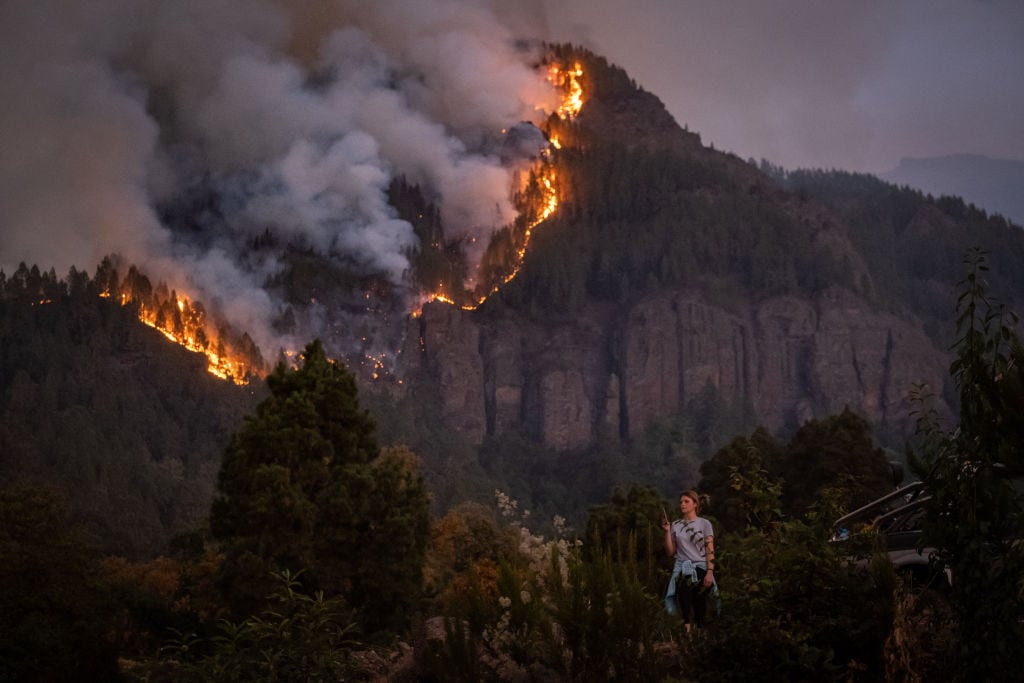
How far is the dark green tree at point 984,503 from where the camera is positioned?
6.46 m

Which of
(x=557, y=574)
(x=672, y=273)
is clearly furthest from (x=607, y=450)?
(x=557, y=574)

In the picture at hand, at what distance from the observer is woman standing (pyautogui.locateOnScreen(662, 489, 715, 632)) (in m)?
10.9

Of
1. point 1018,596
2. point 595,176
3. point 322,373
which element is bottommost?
point 1018,596

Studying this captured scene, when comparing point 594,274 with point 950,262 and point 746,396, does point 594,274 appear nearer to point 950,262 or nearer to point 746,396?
point 746,396

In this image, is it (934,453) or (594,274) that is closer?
(934,453)

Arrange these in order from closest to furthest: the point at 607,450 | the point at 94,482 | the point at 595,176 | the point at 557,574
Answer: the point at 557,574, the point at 94,482, the point at 607,450, the point at 595,176

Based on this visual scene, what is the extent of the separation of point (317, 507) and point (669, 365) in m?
122

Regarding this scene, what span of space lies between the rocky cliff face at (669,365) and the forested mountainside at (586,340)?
0.95 ft

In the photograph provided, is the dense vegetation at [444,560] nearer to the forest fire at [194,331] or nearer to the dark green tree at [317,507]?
the dark green tree at [317,507]

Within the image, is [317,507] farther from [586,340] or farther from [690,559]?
[586,340]

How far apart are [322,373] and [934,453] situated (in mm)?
28266

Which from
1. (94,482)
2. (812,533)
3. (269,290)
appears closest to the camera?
(812,533)

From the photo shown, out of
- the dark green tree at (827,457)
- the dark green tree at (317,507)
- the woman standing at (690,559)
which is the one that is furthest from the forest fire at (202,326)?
the woman standing at (690,559)

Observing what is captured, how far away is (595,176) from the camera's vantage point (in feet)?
600
